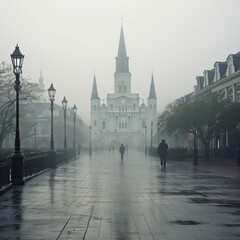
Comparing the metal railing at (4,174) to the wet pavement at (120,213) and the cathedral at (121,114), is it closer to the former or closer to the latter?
the wet pavement at (120,213)

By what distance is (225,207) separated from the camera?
12.3m

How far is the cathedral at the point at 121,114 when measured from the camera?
158625mm

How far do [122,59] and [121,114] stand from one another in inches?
742

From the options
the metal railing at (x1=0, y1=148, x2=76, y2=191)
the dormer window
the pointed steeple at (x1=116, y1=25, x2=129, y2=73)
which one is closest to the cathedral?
the pointed steeple at (x1=116, y1=25, x2=129, y2=73)

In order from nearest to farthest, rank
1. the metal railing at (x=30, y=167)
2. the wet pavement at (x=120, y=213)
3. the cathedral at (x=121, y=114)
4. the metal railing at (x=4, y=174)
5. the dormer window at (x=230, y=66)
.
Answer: the wet pavement at (x=120, y=213) < the metal railing at (x=4, y=174) < the metal railing at (x=30, y=167) < the dormer window at (x=230, y=66) < the cathedral at (x=121, y=114)

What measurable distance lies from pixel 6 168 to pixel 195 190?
266 inches

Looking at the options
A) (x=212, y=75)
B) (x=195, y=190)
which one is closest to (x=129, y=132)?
(x=212, y=75)

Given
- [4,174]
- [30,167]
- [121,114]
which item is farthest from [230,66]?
[121,114]

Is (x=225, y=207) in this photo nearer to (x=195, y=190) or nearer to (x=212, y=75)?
(x=195, y=190)

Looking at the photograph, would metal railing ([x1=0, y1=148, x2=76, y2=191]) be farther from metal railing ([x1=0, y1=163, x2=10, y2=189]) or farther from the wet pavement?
the wet pavement

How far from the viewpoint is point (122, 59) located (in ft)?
513

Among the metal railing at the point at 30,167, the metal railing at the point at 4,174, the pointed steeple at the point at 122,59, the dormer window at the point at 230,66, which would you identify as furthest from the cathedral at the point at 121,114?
the metal railing at the point at 4,174

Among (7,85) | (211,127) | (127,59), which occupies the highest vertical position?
(127,59)

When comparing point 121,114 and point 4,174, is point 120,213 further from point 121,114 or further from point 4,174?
point 121,114
